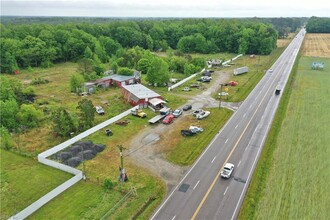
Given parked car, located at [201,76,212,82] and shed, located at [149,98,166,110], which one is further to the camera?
parked car, located at [201,76,212,82]

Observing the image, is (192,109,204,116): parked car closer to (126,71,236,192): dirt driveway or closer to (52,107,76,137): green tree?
(126,71,236,192): dirt driveway

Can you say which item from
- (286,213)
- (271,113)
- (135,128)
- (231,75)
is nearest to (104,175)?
(135,128)

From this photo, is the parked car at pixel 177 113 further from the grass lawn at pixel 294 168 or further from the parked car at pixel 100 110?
the grass lawn at pixel 294 168

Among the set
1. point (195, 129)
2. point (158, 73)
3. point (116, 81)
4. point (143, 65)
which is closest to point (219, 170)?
point (195, 129)

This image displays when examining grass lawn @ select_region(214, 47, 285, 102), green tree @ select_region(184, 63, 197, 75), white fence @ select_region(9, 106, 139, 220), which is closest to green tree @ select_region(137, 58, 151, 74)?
green tree @ select_region(184, 63, 197, 75)

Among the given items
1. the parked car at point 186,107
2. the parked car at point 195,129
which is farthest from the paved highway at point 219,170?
the parked car at point 186,107

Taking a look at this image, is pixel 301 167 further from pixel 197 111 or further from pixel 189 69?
pixel 189 69

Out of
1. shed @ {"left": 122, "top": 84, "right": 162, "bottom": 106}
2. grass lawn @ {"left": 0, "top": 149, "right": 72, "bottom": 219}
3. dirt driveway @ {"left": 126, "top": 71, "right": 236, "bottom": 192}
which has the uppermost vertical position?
shed @ {"left": 122, "top": 84, "right": 162, "bottom": 106}

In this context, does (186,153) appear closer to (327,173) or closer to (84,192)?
(84,192)
